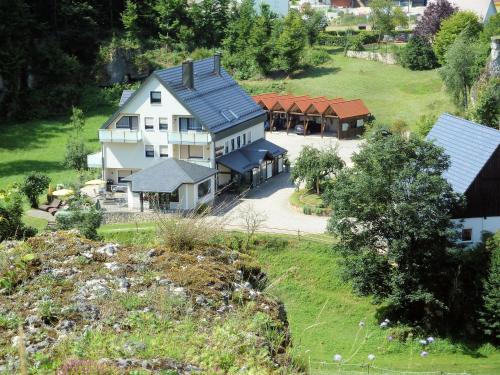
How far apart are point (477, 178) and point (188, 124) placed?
1501 cm

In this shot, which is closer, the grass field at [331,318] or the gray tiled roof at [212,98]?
the grass field at [331,318]

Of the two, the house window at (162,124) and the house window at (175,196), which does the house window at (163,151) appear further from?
the house window at (175,196)

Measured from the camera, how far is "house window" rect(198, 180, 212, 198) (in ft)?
126

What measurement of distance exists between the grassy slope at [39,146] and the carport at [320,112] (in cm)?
1161

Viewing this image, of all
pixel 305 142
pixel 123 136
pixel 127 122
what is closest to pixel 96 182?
pixel 123 136

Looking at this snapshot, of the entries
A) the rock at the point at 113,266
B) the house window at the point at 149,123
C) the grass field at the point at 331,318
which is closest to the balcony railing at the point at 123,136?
the house window at the point at 149,123

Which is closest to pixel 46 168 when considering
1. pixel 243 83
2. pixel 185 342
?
pixel 243 83

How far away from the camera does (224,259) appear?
1201 centimetres

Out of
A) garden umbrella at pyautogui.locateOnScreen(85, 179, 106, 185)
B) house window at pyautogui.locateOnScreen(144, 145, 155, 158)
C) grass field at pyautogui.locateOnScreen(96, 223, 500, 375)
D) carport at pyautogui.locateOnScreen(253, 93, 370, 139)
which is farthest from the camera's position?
carport at pyautogui.locateOnScreen(253, 93, 370, 139)

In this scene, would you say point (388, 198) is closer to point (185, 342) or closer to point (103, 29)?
point (185, 342)

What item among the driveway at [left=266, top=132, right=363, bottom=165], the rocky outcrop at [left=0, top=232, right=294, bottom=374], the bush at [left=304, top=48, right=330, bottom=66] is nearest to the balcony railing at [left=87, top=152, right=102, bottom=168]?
the driveway at [left=266, top=132, right=363, bottom=165]

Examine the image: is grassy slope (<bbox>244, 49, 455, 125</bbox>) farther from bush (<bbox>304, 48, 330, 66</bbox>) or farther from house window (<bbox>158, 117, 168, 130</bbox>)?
house window (<bbox>158, 117, 168, 130</bbox>)

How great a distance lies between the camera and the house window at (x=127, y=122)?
4109cm

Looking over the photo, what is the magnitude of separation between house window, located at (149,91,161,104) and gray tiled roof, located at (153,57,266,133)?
0.69m
